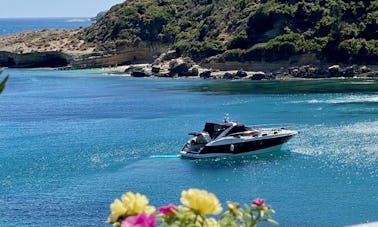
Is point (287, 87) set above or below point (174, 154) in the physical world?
above

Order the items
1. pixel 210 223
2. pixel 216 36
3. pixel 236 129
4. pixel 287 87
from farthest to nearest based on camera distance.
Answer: pixel 216 36 → pixel 287 87 → pixel 236 129 → pixel 210 223

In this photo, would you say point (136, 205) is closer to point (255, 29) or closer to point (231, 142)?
point (231, 142)

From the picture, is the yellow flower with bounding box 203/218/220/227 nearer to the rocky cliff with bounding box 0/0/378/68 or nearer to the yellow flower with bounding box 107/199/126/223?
the yellow flower with bounding box 107/199/126/223

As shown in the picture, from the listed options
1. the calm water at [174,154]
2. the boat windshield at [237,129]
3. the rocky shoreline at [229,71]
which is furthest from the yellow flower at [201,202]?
the rocky shoreline at [229,71]

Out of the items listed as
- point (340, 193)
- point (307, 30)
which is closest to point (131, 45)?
point (307, 30)

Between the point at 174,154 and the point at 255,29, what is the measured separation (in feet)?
A: 208

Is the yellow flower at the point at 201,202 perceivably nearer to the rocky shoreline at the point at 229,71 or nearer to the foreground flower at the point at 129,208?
the foreground flower at the point at 129,208

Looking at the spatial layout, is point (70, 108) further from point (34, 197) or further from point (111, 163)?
point (34, 197)

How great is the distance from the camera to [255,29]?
4186 inches

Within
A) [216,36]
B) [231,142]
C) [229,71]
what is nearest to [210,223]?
[231,142]

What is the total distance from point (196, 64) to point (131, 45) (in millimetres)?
18809

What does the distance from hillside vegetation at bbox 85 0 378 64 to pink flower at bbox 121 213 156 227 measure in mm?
90021

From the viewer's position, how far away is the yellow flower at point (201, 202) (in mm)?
5461

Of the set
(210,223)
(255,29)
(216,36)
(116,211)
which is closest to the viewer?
(116,211)
